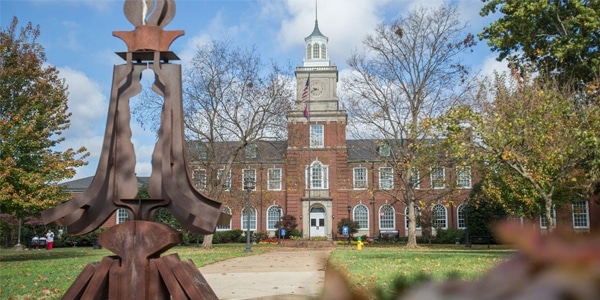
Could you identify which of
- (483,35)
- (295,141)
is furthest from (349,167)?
(483,35)

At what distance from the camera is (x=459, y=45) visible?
2738cm

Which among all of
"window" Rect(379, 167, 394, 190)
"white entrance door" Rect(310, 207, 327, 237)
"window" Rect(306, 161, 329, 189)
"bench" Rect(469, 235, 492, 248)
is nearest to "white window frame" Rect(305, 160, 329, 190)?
"window" Rect(306, 161, 329, 189)

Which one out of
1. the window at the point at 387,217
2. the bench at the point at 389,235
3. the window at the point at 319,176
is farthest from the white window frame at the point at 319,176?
the bench at the point at 389,235

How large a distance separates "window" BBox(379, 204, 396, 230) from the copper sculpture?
39.1m

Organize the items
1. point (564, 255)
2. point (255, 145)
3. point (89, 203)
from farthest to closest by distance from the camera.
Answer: point (255, 145) → point (89, 203) → point (564, 255)

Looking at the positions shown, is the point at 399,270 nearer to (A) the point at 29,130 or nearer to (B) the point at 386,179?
(A) the point at 29,130

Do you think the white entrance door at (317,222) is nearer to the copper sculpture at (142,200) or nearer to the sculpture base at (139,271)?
the copper sculpture at (142,200)

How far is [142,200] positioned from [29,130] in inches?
575

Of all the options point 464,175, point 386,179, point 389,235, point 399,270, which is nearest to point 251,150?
point 386,179

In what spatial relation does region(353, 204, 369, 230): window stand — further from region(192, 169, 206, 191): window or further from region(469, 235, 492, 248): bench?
region(192, 169, 206, 191): window

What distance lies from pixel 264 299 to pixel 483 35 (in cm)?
1658

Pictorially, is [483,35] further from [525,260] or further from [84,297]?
[525,260]

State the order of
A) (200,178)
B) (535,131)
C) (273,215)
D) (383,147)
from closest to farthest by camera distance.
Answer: (535,131), (200,178), (383,147), (273,215)

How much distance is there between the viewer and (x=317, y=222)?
42.8 m
